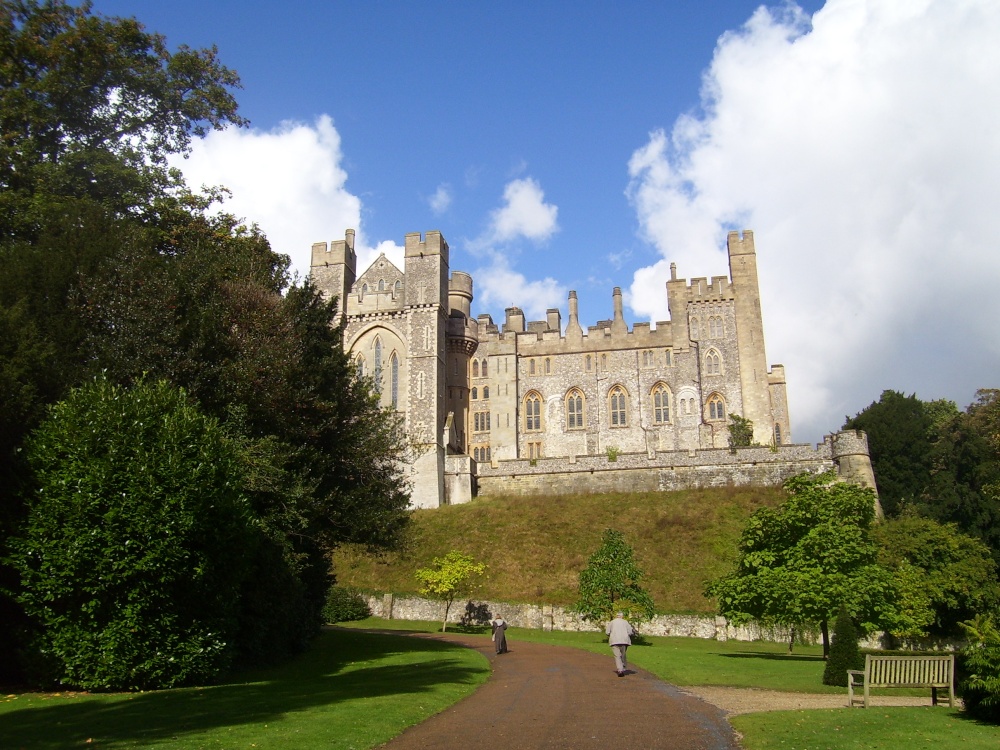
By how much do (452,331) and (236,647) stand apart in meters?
43.4

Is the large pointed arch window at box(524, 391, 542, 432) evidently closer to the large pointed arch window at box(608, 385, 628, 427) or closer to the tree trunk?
the large pointed arch window at box(608, 385, 628, 427)

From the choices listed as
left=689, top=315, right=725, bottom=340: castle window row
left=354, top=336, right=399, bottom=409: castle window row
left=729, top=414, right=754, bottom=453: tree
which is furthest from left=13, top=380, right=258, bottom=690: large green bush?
left=689, top=315, right=725, bottom=340: castle window row

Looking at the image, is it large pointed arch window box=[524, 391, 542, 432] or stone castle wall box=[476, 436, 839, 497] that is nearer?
stone castle wall box=[476, 436, 839, 497]

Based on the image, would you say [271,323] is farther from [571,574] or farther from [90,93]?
[571,574]

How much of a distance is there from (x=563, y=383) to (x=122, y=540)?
161ft

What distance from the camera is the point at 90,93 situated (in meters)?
27.0

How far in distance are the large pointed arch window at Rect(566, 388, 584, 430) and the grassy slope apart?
512 inches

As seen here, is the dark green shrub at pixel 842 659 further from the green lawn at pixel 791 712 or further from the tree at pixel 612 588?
the tree at pixel 612 588

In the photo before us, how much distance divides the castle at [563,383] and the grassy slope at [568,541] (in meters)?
2.51

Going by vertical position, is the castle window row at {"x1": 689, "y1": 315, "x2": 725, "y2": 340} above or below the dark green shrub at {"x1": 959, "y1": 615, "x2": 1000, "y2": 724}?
above

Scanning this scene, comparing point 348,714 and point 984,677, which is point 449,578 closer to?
point 348,714

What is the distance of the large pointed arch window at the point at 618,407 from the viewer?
6159 centimetres

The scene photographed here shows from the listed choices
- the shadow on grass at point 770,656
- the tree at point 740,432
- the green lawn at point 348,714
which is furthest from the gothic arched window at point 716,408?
the green lawn at point 348,714

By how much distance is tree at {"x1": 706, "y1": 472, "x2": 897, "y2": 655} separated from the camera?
23766 millimetres
